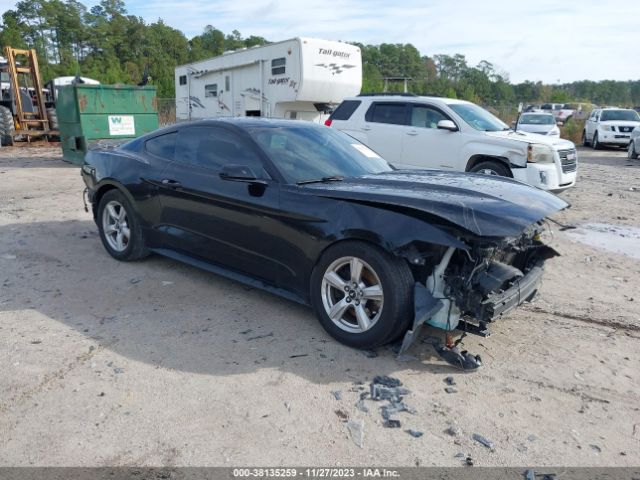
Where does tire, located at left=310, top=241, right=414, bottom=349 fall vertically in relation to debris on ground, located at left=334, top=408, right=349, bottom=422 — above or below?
above

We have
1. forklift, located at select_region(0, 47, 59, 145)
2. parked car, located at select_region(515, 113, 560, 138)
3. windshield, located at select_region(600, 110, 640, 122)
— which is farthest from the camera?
windshield, located at select_region(600, 110, 640, 122)

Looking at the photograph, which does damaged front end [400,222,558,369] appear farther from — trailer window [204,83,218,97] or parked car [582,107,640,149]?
parked car [582,107,640,149]

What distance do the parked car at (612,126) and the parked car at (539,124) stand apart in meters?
1.91

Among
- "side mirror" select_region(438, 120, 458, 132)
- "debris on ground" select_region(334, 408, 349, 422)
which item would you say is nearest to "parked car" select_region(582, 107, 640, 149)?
"side mirror" select_region(438, 120, 458, 132)

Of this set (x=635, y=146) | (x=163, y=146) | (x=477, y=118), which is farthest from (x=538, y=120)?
(x=163, y=146)

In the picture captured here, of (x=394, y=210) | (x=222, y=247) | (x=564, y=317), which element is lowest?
(x=564, y=317)

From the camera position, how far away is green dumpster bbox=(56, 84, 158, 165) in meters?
13.4

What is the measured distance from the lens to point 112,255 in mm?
6035

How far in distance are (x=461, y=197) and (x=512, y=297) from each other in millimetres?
778

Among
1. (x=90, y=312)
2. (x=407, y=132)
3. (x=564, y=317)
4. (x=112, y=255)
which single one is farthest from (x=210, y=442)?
(x=407, y=132)

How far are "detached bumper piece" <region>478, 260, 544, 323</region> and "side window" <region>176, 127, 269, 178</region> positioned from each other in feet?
6.65

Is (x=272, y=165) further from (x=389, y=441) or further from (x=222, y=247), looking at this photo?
(x=389, y=441)

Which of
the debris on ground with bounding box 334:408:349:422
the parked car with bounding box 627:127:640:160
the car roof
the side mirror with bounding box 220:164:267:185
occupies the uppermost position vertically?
the car roof

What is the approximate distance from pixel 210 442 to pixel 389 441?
3.14 feet
